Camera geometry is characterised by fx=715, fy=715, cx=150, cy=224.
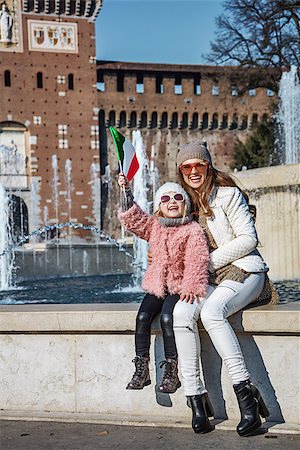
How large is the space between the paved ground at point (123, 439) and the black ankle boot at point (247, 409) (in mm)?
40

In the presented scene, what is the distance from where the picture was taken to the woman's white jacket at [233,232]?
2869mm

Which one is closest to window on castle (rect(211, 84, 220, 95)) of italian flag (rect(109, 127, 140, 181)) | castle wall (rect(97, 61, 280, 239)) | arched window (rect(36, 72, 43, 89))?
castle wall (rect(97, 61, 280, 239))

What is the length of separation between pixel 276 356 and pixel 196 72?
27.8 m

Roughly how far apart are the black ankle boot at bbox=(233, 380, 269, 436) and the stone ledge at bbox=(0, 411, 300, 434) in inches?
4.1

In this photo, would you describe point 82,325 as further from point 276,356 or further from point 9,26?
point 9,26

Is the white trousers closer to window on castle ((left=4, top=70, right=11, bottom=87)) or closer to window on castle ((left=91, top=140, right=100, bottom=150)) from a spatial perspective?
window on castle ((left=91, top=140, right=100, bottom=150))

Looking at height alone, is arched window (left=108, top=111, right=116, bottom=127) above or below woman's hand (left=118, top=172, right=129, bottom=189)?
above

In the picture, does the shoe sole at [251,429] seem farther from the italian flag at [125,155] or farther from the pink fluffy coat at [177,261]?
the italian flag at [125,155]

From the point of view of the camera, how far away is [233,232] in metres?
2.97

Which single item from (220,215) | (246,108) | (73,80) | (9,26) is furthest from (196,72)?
(220,215)

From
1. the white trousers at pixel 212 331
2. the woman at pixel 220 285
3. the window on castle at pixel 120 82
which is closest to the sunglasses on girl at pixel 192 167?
the woman at pixel 220 285

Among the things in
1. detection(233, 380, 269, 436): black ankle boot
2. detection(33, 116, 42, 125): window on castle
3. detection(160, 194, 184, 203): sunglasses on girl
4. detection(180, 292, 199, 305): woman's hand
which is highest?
detection(33, 116, 42, 125): window on castle

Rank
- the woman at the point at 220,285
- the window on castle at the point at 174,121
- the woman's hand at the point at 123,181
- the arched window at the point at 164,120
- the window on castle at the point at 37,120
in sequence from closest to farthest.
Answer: the woman at the point at 220,285, the woman's hand at the point at 123,181, the window on castle at the point at 37,120, the arched window at the point at 164,120, the window on castle at the point at 174,121

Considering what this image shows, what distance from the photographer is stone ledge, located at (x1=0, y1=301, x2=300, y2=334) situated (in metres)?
2.83
